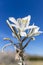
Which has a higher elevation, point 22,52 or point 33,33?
point 33,33

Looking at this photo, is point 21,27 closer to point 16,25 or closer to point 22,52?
point 16,25

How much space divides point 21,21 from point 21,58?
0.89 feet

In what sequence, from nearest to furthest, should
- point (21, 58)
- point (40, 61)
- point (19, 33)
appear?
point (21, 58), point (19, 33), point (40, 61)

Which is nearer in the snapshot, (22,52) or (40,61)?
(22,52)

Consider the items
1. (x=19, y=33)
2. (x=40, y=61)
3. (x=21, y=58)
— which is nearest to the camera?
(x=21, y=58)

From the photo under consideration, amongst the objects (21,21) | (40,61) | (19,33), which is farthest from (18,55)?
(40,61)

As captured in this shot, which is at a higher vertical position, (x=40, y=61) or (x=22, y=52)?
(x=40, y=61)

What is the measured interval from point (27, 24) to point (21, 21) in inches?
1.7

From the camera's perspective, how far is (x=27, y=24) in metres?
1.18

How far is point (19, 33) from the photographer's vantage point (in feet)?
3.63

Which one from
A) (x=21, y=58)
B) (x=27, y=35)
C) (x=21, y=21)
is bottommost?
(x=21, y=58)

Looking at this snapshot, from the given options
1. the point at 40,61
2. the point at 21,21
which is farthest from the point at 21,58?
the point at 40,61

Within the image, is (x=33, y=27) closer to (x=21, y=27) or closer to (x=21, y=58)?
(x=21, y=27)

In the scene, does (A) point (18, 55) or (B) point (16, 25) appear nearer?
(A) point (18, 55)
